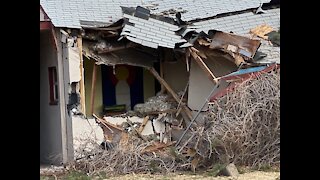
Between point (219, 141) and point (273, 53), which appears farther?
point (273, 53)

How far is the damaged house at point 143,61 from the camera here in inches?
535

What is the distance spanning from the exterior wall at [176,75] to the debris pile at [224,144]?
106 inches

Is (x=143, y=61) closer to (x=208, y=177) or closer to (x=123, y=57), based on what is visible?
(x=123, y=57)

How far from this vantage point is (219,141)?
1134 centimetres

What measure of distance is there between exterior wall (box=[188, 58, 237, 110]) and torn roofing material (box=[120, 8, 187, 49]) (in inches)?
38.9

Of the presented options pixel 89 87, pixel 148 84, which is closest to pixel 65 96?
pixel 89 87

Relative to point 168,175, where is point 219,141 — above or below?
above

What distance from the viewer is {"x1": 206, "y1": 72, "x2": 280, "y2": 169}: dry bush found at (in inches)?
445

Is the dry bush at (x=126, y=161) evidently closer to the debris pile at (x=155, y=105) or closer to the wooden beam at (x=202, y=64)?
the debris pile at (x=155, y=105)

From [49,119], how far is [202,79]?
4.48m

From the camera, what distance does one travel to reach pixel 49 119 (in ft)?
47.9

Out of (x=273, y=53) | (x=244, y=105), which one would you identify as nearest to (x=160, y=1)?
(x=273, y=53)
